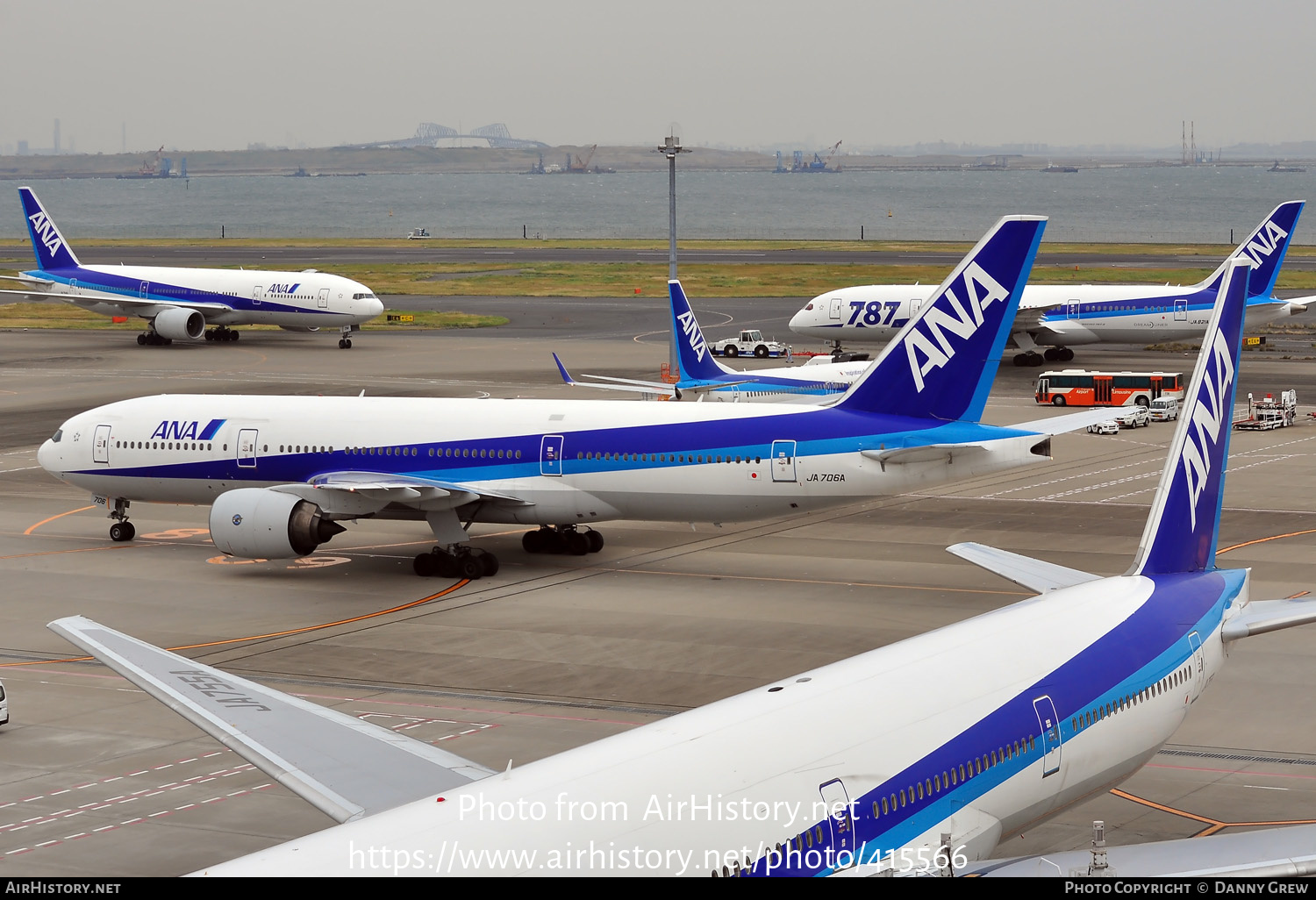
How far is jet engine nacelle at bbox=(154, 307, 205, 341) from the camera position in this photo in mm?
95125

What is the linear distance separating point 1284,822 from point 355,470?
83.7ft

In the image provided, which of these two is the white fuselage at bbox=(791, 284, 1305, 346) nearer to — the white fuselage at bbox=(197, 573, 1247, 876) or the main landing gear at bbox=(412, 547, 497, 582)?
the main landing gear at bbox=(412, 547, 497, 582)

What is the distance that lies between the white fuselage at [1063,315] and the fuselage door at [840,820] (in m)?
75.8

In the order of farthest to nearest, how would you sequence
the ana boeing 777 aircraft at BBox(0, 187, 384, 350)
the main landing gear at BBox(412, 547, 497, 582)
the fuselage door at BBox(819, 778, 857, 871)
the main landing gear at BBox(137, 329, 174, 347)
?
the main landing gear at BBox(137, 329, 174, 347) < the ana boeing 777 aircraft at BBox(0, 187, 384, 350) < the main landing gear at BBox(412, 547, 497, 582) < the fuselage door at BBox(819, 778, 857, 871)

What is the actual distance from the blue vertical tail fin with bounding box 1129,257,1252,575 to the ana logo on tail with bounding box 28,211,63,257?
9699 cm

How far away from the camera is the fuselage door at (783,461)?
119ft

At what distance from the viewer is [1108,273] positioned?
133 metres

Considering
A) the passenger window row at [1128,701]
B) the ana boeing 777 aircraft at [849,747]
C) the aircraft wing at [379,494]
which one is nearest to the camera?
the ana boeing 777 aircraft at [849,747]

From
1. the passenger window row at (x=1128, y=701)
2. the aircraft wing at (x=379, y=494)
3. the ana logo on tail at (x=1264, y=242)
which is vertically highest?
the ana logo on tail at (x=1264, y=242)

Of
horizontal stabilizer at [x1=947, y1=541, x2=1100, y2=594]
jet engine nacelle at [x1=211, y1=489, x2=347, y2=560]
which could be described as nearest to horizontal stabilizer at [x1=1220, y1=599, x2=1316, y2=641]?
horizontal stabilizer at [x1=947, y1=541, x2=1100, y2=594]

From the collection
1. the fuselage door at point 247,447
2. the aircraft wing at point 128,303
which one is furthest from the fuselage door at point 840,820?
the aircraft wing at point 128,303

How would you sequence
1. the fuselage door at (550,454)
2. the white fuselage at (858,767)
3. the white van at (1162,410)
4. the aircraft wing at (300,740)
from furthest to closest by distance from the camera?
the white van at (1162,410)
the fuselage door at (550,454)
the aircraft wing at (300,740)
the white fuselage at (858,767)

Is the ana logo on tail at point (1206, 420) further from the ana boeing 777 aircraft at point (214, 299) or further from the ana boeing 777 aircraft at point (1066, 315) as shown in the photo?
the ana boeing 777 aircraft at point (214, 299)
